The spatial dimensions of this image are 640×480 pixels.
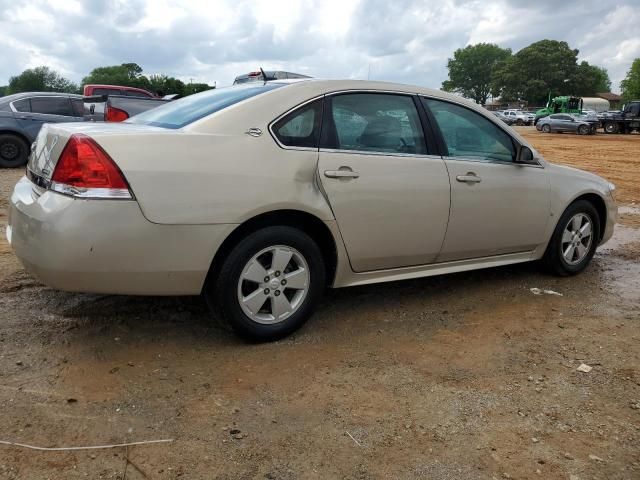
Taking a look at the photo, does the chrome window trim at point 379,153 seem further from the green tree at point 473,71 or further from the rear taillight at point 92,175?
the green tree at point 473,71

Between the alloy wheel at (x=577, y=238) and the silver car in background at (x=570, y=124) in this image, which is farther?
the silver car in background at (x=570, y=124)

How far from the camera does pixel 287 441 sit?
2455mm

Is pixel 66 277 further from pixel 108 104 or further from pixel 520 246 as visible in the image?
pixel 108 104

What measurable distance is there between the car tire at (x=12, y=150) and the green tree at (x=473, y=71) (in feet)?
367

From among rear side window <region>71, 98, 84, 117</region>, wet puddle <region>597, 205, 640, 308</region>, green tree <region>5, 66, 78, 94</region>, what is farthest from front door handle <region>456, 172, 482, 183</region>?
green tree <region>5, 66, 78, 94</region>

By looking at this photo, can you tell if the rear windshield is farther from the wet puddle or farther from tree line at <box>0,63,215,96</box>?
tree line at <box>0,63,215,96</box>

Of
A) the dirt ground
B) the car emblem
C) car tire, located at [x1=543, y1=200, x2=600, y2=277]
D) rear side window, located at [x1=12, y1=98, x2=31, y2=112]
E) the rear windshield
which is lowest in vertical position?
the dirt ground

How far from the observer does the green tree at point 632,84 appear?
86.1 meters

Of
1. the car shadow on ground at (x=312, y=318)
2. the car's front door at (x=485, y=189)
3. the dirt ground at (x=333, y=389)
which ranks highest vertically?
the car's front door at (x=485, y=189)

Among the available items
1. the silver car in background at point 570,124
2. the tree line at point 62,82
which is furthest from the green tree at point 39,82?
the silver car in background at point 570,124

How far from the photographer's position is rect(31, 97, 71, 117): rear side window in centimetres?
1112

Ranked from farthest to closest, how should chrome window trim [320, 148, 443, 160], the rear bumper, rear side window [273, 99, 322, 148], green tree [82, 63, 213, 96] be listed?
green tree [82, 63, 213, 96], chrome window trim [320, 148, 443, 160], rear side window [273, 99, 322, 148], the rear bumper

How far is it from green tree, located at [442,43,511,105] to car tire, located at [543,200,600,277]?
380 ft

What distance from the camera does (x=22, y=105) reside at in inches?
431
